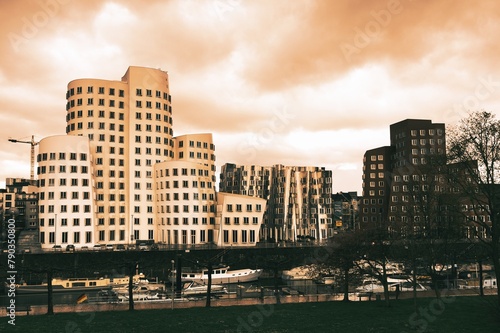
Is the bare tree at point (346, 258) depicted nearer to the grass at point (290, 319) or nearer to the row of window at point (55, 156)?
the grass at point (290, 319)

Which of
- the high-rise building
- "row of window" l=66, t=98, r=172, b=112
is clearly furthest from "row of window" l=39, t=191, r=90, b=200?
"row of window" l=66, t=98, r=172, b=112

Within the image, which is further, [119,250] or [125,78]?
[125,78]

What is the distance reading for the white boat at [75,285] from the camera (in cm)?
9231

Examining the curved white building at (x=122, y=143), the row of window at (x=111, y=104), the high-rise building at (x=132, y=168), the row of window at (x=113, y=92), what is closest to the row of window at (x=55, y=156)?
the high-rise building at (x=132, y=168)

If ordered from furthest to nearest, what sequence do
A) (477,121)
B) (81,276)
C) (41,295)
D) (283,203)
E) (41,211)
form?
(283,203)
(41,211)
(81,276)
(41,295)
(477,121)

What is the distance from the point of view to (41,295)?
291 ft

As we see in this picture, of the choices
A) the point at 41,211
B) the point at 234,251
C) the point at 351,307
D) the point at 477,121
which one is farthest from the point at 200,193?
the point at 477,121

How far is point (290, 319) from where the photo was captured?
3931cm

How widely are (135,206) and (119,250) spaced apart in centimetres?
3880

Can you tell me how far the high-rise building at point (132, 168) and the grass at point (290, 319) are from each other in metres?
89.4

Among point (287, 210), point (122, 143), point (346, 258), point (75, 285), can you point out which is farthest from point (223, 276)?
point (287, 210)

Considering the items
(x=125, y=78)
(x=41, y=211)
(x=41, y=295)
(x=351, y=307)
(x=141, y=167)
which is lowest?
(x=41, y=295)

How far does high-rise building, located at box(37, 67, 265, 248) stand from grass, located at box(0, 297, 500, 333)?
89391 millimetres

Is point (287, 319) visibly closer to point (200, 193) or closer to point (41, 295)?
point (41, 295)
